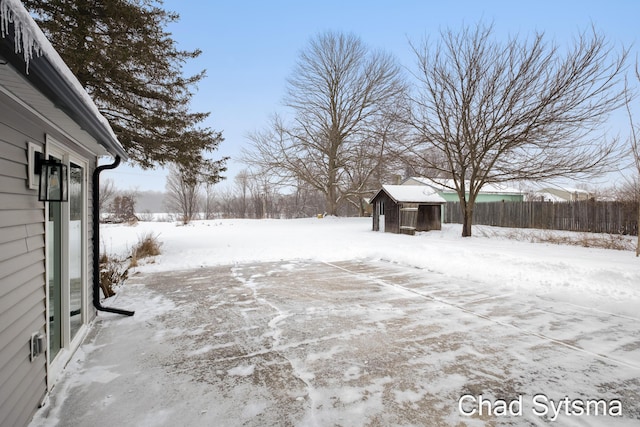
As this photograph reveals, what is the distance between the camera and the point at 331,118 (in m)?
24.5

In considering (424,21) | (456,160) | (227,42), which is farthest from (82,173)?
(227,42)

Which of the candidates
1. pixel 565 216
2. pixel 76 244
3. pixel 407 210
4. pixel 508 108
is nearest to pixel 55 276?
pixel 76 244

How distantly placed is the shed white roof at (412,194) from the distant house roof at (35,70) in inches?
533

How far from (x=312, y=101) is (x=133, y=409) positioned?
2404 centimetres

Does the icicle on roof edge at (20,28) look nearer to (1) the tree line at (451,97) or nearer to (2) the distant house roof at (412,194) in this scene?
(1) the tree line at (451,97)

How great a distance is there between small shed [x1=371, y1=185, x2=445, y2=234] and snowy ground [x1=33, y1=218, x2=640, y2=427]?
27.3 ft

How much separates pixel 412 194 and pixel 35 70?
15.2 meters

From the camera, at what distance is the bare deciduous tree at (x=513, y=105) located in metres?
10.1

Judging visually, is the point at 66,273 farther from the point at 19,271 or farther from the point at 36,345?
the point at 19,271

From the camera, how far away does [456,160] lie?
1302 centimetres

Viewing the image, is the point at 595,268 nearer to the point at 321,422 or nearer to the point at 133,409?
the point at 321,422

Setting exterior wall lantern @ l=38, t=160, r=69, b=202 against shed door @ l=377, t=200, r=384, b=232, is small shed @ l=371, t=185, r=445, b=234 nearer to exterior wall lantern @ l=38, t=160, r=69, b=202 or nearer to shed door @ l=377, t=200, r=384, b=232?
shed door @ l=377, t=200, r=384, b=232

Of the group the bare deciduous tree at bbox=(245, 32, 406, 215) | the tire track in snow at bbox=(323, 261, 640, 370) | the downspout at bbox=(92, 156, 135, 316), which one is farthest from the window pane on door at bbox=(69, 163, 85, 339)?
the bare deciduous tree at bbox=(245, 32, 406, 215)

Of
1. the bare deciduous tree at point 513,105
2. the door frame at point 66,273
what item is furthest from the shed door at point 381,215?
the door frame at point 66,273
